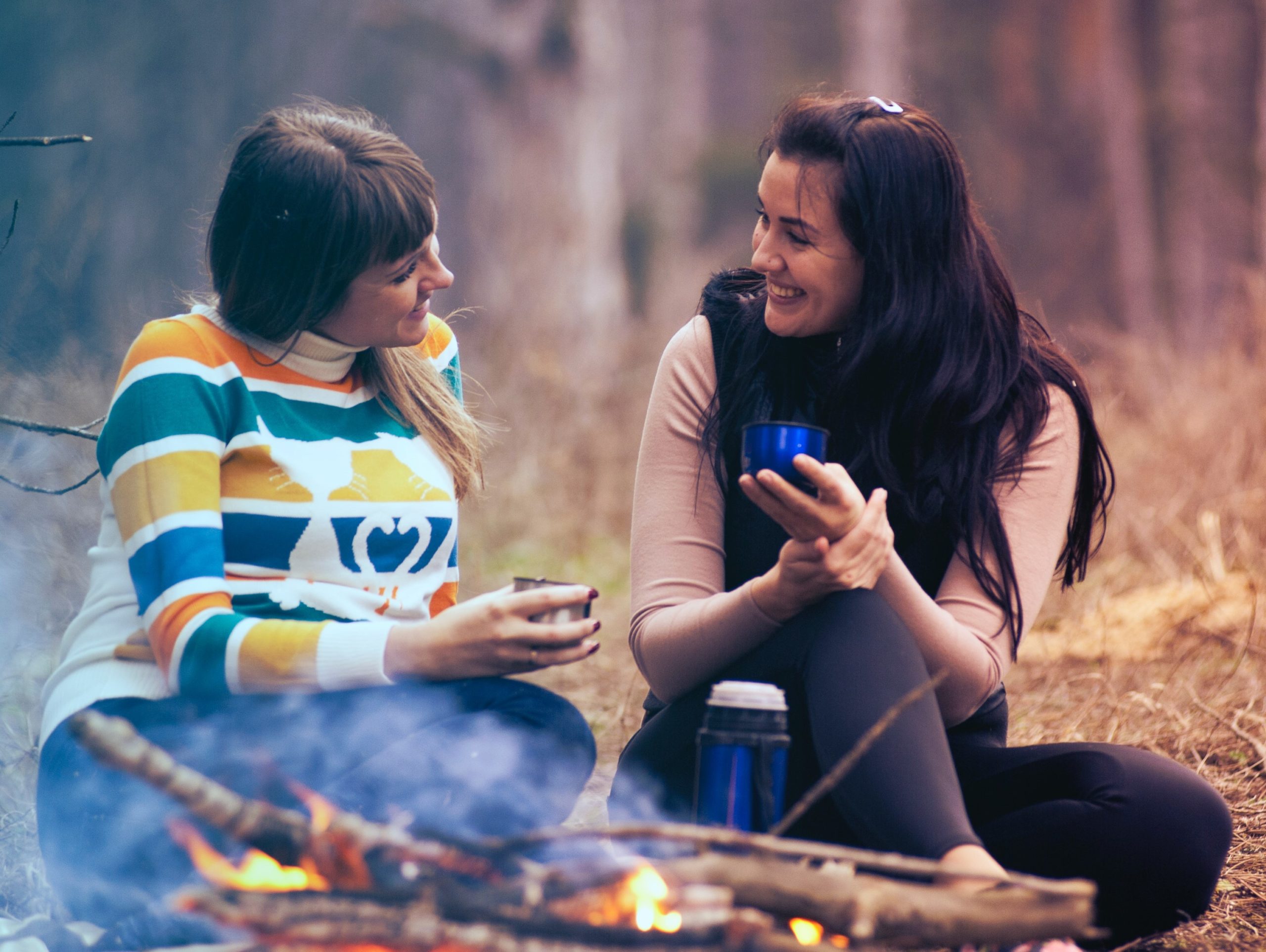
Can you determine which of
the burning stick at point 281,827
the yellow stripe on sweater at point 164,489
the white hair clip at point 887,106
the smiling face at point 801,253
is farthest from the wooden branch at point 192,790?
the white hair clip at point 887,106

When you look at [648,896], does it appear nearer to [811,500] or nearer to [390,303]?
[811,500]

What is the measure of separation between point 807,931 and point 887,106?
1.34 meters

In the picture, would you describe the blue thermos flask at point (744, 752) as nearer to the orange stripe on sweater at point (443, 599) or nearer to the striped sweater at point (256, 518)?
the striped sweater at point (256, 518)

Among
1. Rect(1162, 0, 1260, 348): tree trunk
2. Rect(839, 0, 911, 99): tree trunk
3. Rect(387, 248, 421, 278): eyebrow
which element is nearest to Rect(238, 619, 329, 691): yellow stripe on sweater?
Rect(387, 248, 421, 278): eyebrow

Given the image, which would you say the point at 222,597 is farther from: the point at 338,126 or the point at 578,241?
the point at 578,241

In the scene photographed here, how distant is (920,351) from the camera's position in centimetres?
194

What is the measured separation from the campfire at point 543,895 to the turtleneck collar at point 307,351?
0.77m

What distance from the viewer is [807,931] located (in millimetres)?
1324

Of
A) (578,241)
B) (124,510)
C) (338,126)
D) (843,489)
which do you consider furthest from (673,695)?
(578,241)

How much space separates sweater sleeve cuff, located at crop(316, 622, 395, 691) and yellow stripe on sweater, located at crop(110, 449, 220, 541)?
9.8 inches

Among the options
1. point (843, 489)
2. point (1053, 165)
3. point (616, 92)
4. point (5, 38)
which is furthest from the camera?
point (1053, 165)

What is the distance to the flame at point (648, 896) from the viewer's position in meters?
1.18

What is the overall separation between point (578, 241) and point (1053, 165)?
5.86m

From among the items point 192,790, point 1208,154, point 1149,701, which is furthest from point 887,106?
point 1208,154
